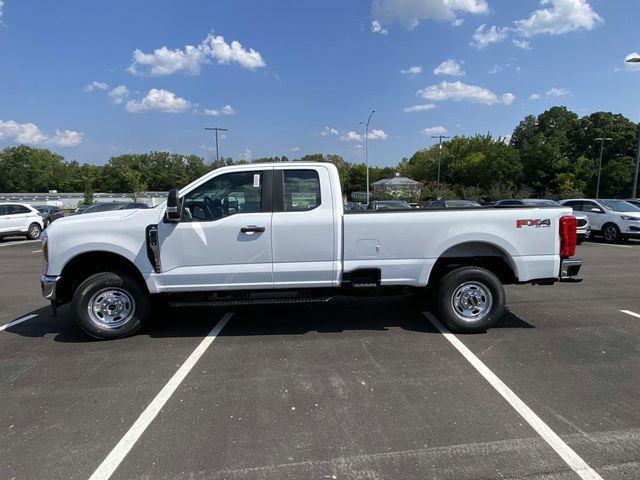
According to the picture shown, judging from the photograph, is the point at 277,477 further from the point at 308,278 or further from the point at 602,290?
the point at 602,290

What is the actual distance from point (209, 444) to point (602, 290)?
7607 mm

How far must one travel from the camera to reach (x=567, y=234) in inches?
209

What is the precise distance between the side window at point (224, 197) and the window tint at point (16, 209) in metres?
20.0

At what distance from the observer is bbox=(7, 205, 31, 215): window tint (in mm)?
20500

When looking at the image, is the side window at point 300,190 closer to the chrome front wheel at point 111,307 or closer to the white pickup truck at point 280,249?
the white pickup truck at point 280,249

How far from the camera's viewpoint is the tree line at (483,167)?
2453 inches

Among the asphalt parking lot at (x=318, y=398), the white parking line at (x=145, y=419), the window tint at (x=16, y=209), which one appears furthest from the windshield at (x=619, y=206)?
the window tint at (x=16, y=209)

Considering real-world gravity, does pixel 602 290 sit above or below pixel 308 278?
below

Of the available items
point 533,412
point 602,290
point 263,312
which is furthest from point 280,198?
point 602,290

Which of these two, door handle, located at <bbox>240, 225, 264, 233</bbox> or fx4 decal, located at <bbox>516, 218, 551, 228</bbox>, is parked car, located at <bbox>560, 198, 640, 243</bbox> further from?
door handle, located at <bbox>240, 225, 264, 233</bbox>

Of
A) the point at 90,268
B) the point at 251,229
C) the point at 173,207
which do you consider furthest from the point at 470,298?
the point at 90,268

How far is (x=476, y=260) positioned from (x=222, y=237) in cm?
326

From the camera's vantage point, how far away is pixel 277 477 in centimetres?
278

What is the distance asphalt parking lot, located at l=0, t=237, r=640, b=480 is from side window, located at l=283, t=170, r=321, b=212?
1638 mm
